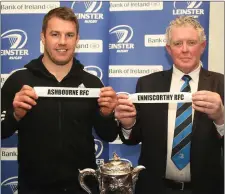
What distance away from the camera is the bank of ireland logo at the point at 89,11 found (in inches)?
81.5

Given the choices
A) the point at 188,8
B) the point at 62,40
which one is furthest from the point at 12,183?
the point at 188,8

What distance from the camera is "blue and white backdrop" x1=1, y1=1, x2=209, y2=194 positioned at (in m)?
2.06

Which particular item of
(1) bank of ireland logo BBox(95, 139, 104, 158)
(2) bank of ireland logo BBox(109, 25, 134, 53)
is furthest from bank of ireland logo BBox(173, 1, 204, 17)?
(1) bank of ireland logo BBox(95, 139, 104, 158)

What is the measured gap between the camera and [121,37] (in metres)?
2.07

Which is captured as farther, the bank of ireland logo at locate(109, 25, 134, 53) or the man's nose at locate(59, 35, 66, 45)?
the bank of ireland logo at locate(109, 25, 134, 53)

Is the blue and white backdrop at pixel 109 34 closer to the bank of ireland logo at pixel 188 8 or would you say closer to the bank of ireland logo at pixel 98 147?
the bank of ireland logo at pixel 188 8

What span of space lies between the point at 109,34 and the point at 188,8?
21.3 inches

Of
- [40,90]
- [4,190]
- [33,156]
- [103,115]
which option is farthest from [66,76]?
[4,190]

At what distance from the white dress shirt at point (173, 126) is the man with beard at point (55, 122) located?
23cm

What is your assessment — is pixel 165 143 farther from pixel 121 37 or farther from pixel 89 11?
pixel 89 11

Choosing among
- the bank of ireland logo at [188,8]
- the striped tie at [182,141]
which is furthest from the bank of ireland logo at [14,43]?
the striped tie at [182,141]

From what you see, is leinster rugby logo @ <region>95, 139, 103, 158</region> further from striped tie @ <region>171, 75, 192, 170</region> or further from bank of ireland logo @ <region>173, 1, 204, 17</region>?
bank of ireland logo @ <region>173, 1, 204, 17</region>

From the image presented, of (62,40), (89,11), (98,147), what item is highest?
(89,11)

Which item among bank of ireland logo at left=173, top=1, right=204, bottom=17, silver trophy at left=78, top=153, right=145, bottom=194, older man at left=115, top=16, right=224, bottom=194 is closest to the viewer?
silver trophy at left=78, top=153, right=145, bottom=194
